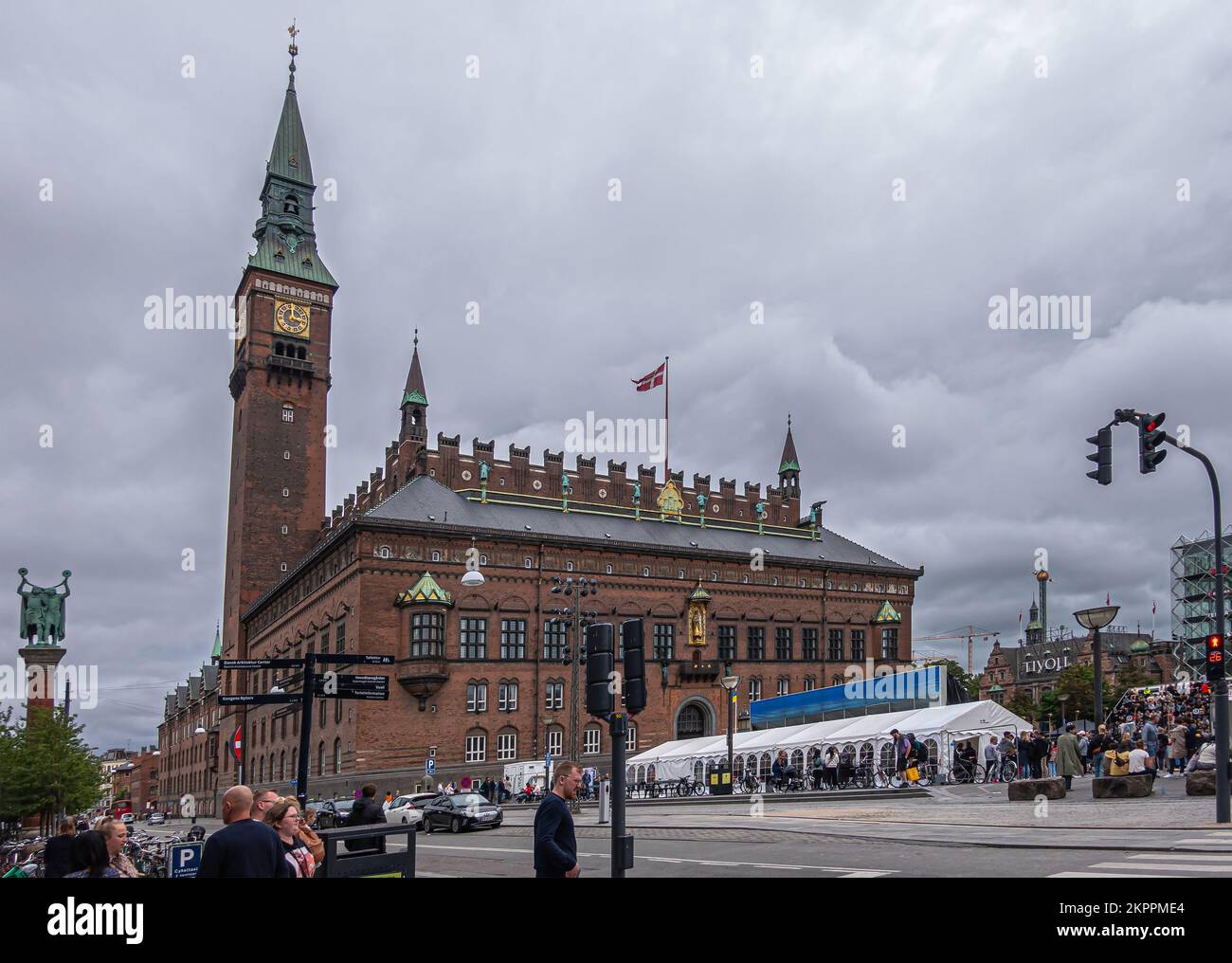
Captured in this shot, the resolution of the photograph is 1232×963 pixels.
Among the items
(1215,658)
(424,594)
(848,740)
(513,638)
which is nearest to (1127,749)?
(1215,658)

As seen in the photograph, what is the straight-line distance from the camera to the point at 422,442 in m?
65.4

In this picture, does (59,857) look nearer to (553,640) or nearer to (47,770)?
(47,770)

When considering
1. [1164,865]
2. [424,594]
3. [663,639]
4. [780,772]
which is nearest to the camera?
[1164,865]

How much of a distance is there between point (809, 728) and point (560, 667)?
62.5 ft

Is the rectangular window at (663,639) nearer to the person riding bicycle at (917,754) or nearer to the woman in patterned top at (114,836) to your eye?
the person riding bicycle at (917,754)

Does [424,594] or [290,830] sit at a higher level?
[424,594]

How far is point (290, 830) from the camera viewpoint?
921 centimetres

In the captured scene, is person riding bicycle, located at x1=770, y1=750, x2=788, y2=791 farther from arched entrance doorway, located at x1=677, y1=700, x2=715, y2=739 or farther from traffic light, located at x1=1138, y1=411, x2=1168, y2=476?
traffic light, located at x1=1138, y1=411, x2=1168, y2=476

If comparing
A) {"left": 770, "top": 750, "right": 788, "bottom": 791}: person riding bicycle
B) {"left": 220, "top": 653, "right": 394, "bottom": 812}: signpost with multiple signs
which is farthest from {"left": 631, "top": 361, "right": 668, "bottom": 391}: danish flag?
{"left": 220, "top": 653, "right": 394, "bottom": 812}: signpost with multiple signs

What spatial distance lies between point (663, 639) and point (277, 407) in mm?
29934

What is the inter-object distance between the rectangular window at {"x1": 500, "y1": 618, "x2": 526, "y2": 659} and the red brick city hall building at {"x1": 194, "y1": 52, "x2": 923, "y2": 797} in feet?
0.40

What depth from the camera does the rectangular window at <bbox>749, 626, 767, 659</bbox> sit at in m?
70.7
